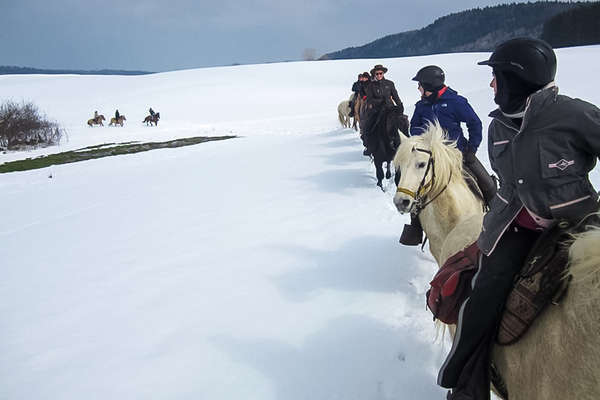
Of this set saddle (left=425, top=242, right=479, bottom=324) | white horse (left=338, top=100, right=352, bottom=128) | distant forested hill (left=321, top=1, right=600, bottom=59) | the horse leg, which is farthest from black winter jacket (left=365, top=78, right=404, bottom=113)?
distant forested hill (left=321, top=1, right=600, bottom=59)

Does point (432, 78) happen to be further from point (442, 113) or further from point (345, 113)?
point (345, 113)

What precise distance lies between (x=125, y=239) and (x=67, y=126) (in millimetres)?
27081

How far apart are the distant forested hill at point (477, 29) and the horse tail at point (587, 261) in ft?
361

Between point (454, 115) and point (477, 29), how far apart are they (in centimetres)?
18075

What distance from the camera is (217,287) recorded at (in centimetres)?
452

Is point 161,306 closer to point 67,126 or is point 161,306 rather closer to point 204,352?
point 204,352

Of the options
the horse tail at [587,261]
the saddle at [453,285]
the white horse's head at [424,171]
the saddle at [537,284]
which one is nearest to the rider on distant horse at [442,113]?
the white horse's head at [424,171]

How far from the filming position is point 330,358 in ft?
10.5

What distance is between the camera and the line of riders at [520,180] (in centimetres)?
147

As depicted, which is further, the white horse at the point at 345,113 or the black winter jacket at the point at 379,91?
the white horse at the point at 345,113

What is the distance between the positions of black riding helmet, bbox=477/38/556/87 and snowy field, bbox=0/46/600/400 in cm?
234

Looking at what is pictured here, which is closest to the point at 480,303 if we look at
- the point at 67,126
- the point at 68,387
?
the point at 68,387

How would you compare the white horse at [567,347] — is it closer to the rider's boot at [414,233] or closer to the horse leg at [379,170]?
the rider's boot at [414,233]

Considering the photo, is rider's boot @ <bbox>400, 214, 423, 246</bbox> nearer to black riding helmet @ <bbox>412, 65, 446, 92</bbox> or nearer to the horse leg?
black riding helmet @ <bbox>412, 65, 446, 92</bbox>
